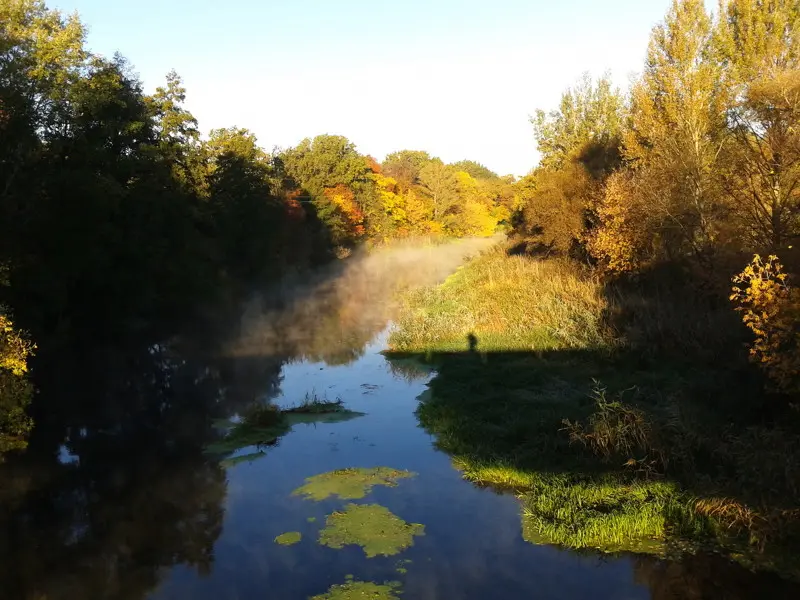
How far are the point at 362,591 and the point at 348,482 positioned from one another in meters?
3.54

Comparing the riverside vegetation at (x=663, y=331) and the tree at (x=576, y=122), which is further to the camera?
the tree at (x=576, y=122)

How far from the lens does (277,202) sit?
145 ft

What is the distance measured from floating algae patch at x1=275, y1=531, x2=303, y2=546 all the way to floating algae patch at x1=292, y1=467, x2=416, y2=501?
3.92 ft

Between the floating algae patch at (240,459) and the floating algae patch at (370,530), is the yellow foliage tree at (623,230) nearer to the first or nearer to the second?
the floating algae patch at (240,459)

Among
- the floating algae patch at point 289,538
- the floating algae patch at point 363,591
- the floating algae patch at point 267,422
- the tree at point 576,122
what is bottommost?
the floating algae patch at point 363,591

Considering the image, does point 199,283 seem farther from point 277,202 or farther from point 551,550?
point 551,550

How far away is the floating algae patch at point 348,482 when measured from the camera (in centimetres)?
1097

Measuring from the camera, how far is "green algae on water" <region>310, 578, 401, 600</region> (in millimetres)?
7820

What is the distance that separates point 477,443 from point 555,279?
14709 mm

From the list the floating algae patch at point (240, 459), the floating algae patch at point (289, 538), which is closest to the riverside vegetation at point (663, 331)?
the floating algae patch at point (289, 538)

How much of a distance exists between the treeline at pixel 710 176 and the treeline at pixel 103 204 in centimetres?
1677

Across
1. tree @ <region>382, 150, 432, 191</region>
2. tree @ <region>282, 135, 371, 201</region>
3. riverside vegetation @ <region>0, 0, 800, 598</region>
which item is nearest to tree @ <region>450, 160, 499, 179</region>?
tree @ <region>382, 150, 432, 191</region>

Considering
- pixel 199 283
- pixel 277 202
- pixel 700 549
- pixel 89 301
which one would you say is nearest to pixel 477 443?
pixel 700 549

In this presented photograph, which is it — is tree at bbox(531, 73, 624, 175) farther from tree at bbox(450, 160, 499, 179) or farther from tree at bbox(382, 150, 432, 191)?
tree at bbox(450, 160, 499, 179)
